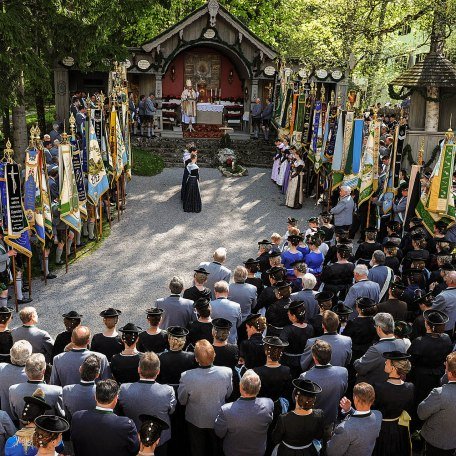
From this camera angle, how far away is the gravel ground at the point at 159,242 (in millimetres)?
13234

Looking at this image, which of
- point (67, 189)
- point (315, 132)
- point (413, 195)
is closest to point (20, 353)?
point (67, 189)

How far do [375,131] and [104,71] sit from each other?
13794 mm

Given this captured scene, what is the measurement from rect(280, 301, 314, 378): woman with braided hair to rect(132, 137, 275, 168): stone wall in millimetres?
16772

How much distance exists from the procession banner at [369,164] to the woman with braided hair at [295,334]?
29.4ft

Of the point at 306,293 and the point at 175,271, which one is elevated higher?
the point at 306,293

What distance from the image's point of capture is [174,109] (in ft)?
98.2

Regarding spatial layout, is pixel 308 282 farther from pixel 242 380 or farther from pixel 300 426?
pixel 300 426

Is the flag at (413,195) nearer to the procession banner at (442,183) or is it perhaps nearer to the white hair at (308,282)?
the procession banner at (442,183)

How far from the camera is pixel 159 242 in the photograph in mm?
16781

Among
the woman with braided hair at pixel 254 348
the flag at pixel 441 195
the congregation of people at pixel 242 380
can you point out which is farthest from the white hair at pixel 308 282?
the flag at pixel 441 195

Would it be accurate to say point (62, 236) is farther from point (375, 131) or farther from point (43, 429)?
point (43, 429)

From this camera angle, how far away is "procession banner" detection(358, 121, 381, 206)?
16.8m

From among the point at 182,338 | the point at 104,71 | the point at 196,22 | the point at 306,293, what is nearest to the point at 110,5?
the point at 104,71

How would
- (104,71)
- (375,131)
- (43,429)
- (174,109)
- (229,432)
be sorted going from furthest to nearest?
(174,109)
(104,71)
(375,131)
(229,432)
(43,429)
